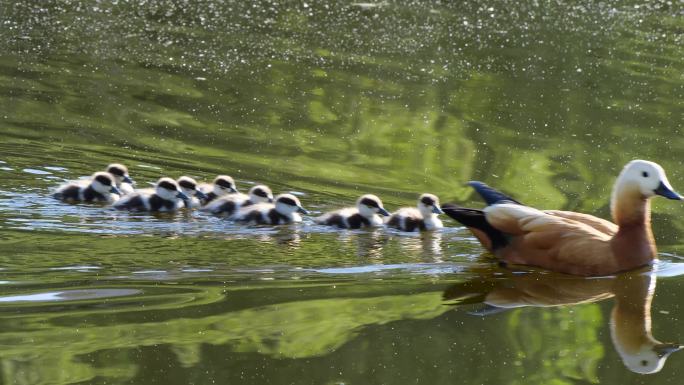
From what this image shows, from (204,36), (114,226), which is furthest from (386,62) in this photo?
(114,226)

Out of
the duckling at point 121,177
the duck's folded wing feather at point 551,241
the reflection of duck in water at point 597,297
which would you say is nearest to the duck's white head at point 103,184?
the duckling at point 121,177

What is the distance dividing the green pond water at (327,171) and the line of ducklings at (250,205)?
0.12 m

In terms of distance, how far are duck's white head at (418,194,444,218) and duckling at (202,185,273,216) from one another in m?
1.04

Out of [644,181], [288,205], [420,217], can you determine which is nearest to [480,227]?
[420,217]

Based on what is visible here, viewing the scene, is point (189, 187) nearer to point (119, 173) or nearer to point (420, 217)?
point (119, 173)

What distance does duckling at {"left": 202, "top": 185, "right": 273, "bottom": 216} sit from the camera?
821 cm

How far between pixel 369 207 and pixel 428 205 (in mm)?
405

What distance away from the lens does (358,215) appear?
318 inches

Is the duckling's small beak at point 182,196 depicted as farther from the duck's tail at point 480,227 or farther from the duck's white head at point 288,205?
the duck's tail at point 480,227

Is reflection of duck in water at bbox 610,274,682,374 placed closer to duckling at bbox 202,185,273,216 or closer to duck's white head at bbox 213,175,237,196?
duckling at bbox 202,185,273,216

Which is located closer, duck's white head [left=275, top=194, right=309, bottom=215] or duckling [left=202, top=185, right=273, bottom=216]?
duck's white head [left=275, top=194, right=309, bottom=215]

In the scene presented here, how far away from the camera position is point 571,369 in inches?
208

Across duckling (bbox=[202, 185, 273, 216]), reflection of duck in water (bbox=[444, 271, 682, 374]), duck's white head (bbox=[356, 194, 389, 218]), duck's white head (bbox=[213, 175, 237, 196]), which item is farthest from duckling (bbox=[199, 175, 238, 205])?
reflection of duck in water (bbox=[444, 271, 682, 374])

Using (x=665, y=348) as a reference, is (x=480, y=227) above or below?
above
